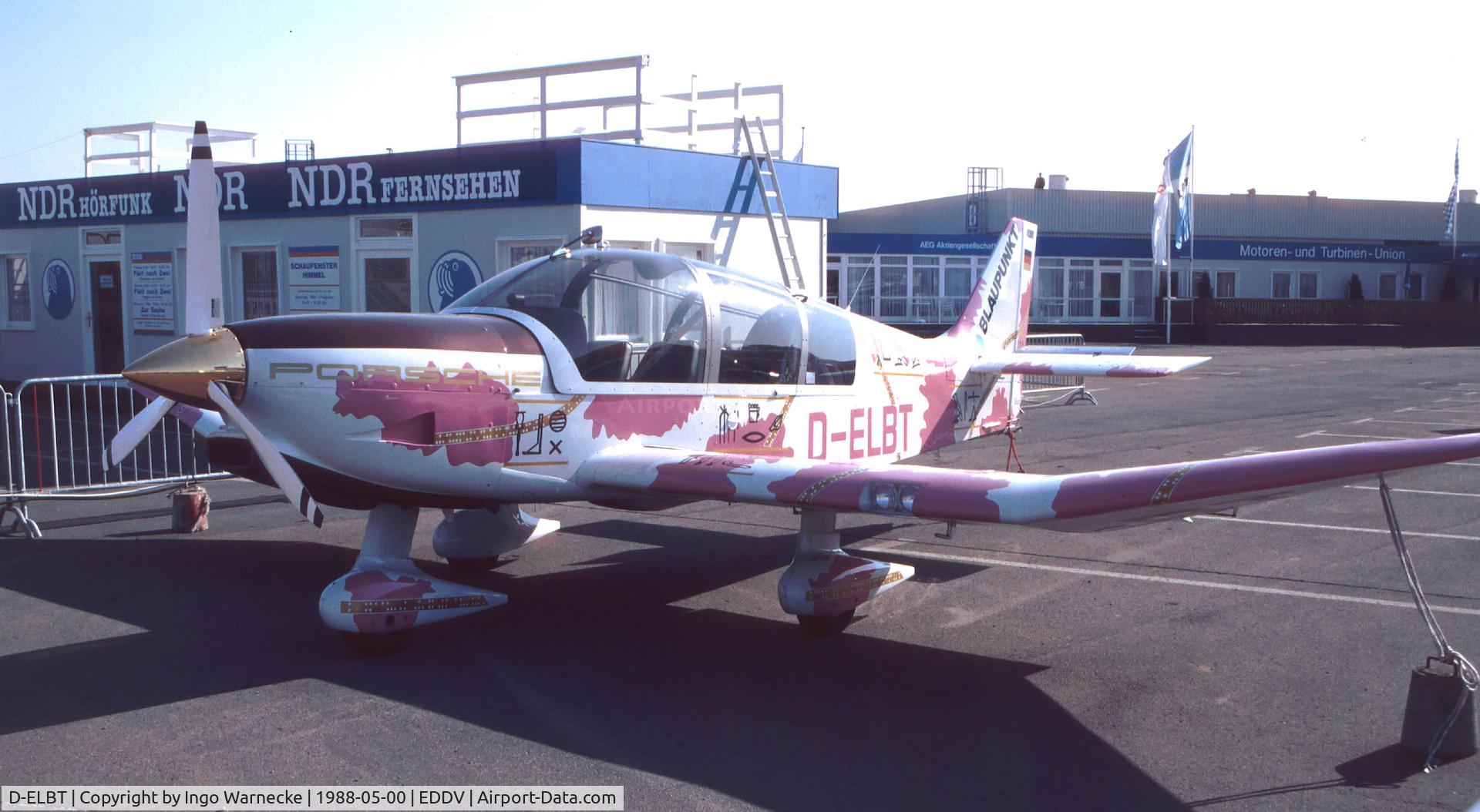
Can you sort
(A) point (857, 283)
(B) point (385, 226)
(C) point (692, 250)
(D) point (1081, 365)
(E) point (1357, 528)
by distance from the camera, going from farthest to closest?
(A) point (857, 283) → (B) point (385, 226) → (C) point (692, 250) → (E) point (1357, 528) → (D) point (1081, 365)

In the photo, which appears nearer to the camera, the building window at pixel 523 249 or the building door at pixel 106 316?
→ the building window at pixel 523 249

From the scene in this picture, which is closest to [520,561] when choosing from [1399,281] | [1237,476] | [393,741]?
[393,741]

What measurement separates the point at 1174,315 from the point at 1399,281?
14.9 meters

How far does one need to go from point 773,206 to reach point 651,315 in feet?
35.2

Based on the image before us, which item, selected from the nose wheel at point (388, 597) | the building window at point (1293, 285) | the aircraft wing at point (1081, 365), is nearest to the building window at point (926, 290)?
the building window at point (1293, 285)

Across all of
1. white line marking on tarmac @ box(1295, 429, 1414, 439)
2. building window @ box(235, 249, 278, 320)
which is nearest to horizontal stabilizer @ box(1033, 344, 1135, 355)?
white line marking on tarmac @ box(1295, 429, 1414, 439)

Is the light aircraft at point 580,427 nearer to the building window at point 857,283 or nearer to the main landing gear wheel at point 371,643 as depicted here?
the main landing gear wheel at point 371,643

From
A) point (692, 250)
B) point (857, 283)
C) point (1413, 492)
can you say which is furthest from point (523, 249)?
point (857, 283)

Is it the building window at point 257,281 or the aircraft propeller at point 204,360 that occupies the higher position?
the building window at point 257,281

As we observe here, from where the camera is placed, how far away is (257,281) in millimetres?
18156

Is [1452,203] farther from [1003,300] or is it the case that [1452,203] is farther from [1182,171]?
[1003,300]

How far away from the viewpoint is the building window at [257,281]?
706 inches

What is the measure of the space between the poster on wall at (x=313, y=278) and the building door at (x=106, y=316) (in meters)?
4.29

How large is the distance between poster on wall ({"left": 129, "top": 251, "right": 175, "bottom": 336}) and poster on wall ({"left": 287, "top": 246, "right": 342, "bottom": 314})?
7.93ft
